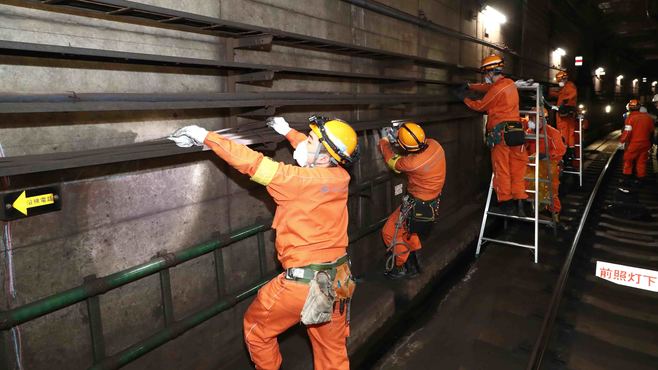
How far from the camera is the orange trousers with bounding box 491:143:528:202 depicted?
19.2 ft

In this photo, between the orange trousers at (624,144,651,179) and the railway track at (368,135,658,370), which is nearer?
the railway track at (368,135,658,370)

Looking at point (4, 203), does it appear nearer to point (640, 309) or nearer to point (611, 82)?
point (640, 309)

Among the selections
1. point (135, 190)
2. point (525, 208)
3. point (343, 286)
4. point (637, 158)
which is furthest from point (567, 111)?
point (135, 190)

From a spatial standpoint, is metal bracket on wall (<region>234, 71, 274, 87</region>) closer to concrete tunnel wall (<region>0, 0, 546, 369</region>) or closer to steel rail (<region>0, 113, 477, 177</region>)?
concrete tunnel wall (<region>0, 0, 546, 369</region>)

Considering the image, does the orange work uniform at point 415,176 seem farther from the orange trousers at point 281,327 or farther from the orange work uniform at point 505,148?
the orange trousers at point 281,327

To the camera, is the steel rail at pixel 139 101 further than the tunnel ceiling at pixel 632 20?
No

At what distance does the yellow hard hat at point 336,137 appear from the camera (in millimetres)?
2855

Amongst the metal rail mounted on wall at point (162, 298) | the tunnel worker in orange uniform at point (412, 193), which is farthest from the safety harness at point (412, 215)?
the metal rail mounted on wall at point (162, 298)

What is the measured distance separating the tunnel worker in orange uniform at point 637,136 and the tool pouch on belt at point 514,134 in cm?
515

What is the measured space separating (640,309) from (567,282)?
810 millimetres

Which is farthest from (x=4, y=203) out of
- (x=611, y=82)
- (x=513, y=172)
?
(x=611, y=82)

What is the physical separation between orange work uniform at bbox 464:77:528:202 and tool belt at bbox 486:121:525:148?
0.06 meters

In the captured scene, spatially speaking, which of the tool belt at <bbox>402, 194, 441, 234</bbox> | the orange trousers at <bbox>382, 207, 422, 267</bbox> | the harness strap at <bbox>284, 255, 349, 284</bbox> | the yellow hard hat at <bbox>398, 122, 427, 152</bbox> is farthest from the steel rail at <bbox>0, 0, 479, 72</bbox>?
the orange trousers at <bbox>382, 207, 422, 267</bbox>

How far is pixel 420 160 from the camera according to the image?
15.5 ft
